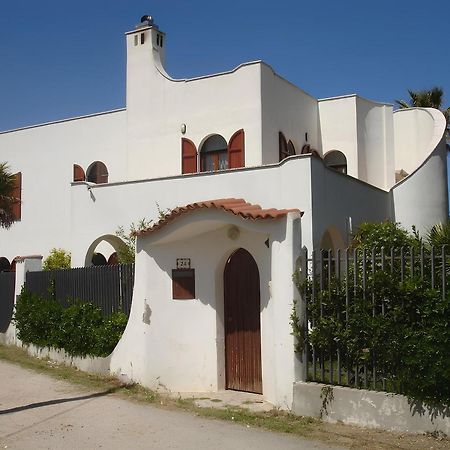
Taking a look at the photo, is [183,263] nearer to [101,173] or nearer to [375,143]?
[101,173]

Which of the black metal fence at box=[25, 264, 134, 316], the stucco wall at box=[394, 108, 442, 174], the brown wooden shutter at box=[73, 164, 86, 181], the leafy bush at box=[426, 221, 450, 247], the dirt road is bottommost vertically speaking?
the dirt road

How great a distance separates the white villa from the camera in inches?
400

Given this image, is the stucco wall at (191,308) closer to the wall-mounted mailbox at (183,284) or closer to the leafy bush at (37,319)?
the wall-mounted mailbox at (183,284)

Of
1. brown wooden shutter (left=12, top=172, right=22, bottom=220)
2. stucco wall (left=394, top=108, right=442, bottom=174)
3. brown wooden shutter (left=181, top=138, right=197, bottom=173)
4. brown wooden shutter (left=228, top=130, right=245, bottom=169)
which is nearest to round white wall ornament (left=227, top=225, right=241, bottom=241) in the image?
brown wooden shutter (left=228, top=130, right=245, bottom=169)

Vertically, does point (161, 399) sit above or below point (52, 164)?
below

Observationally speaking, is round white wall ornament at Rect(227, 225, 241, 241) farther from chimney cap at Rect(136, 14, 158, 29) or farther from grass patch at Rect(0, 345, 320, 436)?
chimney cap at Rect(136, 14, 158, 29)

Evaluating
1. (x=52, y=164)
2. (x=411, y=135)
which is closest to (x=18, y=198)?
(x=52, y=164)

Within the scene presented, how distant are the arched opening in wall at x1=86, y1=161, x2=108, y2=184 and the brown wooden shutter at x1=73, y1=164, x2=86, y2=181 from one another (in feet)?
0.57

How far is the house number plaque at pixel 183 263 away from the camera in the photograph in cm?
1077

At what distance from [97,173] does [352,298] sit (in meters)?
14.7

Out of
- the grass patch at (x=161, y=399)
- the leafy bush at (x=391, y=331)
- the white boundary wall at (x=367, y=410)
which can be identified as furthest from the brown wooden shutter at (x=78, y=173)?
the white boundary wall at (x=367, y=410)

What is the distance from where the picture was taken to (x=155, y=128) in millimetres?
19000

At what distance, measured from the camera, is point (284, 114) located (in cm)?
1828

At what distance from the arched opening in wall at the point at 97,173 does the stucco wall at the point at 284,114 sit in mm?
6448
